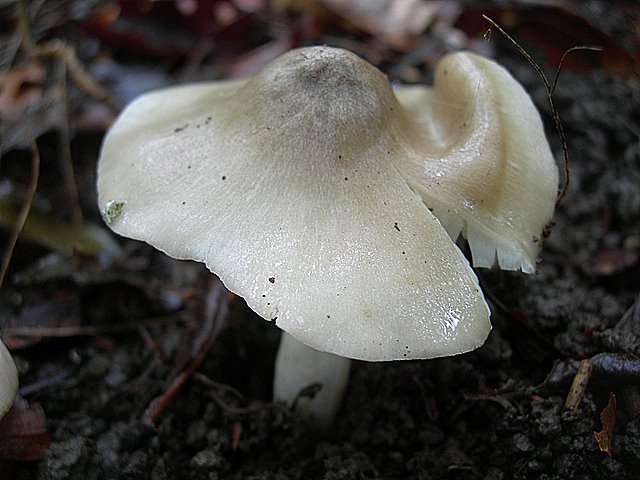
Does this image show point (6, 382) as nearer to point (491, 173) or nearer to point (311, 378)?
point (311, 378)

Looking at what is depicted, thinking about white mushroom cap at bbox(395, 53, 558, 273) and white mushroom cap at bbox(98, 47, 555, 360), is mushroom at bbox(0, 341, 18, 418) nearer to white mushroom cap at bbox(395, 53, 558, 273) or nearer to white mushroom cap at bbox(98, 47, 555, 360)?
white mushroom cap at bbox(98, 47, 555, 360)

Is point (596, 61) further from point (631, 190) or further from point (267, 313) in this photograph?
point (267, 313)

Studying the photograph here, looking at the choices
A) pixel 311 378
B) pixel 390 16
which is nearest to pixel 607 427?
pixel 311 378

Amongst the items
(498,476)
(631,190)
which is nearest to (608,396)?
(498,476)

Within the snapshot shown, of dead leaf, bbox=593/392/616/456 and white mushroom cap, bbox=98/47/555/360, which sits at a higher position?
white mushroom cap, bbox=98/47/555/360

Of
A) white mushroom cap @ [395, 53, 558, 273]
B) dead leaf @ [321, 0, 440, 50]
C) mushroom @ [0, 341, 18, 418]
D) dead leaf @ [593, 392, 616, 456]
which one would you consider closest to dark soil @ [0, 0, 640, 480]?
dead leaf @ [593, 392, 616, 456]
